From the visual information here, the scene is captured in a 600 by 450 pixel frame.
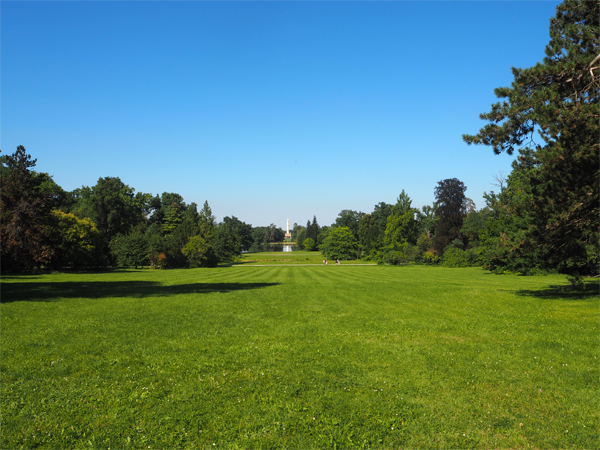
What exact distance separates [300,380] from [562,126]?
38.3 feet

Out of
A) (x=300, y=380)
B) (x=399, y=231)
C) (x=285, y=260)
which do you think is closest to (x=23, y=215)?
(x=300, y=380)

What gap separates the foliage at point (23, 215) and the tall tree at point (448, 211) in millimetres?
56182

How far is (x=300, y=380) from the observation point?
275 inches

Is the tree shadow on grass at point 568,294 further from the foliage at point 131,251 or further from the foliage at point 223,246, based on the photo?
the foliage at point 223,246

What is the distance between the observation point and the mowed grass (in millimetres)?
5047

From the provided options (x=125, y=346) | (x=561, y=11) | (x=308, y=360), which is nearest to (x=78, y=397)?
(x=125, y=346)

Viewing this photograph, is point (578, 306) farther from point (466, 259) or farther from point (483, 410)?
point (466, 259)

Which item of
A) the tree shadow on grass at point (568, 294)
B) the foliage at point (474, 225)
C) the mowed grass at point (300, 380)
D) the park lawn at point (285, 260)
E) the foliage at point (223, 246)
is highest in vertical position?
the foliage at point (474, 225)

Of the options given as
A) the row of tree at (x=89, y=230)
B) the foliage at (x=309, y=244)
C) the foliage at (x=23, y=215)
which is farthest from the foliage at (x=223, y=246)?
the foliage at (x=309, y=244)

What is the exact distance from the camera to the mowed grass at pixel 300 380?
16.6 ft

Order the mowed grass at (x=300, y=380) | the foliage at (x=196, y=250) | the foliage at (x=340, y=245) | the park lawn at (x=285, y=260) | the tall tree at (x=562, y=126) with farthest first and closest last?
1. the foliage at (x=340, y=245)
2. the park lawn at (x=285, y=260)
3. the foliage at (x=196, y=250)
4. the tall tree at (x=562, y=126)
5. the mowed grass at (x=300, y=380)

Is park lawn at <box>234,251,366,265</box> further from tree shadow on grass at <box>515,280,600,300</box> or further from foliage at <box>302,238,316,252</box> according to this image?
tree shadow on grass at <box>515,280,600,300</box>

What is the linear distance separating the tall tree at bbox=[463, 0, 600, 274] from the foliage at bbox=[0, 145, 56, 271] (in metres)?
25.6

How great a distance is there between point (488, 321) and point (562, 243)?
5878 mm
